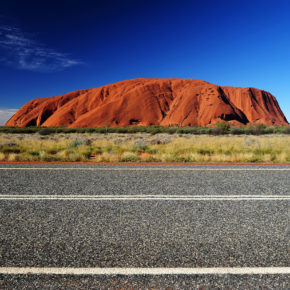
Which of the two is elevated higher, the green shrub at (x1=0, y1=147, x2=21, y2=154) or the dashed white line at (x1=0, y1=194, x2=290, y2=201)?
the green shrub at (x1=0, y1=147, x2=21, y2=154)

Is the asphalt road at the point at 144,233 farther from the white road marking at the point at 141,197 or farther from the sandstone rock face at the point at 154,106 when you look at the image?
the sandstone rock face at the point at 154,106

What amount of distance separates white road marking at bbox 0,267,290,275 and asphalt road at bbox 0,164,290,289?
1 cm

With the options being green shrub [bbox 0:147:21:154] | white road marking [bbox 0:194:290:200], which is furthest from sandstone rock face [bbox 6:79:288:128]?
white road marking [bbox 0:194:290:200]

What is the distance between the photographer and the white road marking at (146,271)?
230 cm

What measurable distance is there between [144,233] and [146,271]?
0.78 meters

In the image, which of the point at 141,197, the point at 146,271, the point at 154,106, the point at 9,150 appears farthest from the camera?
the point at 154,106

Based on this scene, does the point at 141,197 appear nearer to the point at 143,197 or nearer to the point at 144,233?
the point at 143,197

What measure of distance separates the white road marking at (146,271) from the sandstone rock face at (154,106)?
74.7 meters

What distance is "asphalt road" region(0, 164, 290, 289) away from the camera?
2248mm

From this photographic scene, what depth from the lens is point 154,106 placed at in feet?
277

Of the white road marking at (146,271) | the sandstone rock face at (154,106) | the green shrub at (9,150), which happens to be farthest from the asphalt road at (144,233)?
the sandstone rock face at (154,106)

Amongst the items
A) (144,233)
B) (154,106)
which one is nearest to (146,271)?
(144,233)

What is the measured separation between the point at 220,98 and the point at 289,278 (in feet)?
286

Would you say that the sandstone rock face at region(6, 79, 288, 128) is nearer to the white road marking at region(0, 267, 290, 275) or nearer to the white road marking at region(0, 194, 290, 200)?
the white road marking at region(0, 194, 290, 200)
